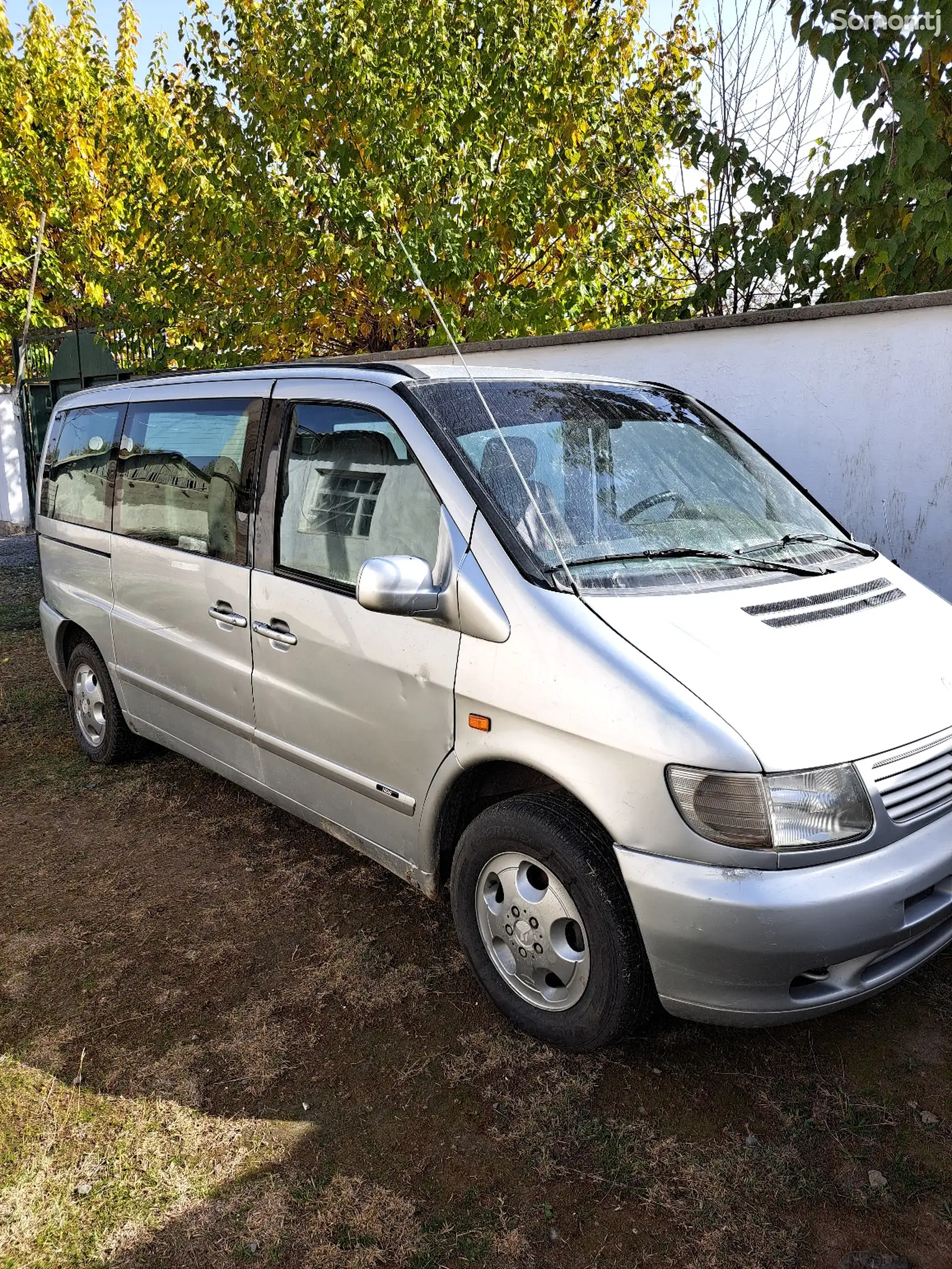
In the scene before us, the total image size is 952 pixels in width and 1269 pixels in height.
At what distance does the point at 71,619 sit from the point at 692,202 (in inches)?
207

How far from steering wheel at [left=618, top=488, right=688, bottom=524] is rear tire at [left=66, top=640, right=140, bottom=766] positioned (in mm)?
2830

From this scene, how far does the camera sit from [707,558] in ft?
9.78

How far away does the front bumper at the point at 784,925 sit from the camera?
2215 millimetres

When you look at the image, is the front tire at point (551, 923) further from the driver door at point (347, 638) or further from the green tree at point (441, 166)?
the green tree at point (441, 166)

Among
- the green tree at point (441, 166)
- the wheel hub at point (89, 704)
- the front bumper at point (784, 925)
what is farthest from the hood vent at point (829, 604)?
the green tree at point (441, 166)

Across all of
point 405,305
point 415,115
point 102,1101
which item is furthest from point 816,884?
point 415,115

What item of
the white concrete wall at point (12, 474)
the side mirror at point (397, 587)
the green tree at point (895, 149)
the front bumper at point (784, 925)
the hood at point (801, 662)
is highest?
the green tree at point (895, 149)

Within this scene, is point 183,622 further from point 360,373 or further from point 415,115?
point 415,115

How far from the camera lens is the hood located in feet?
7.57

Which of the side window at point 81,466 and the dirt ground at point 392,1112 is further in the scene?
the side window at point 81,466

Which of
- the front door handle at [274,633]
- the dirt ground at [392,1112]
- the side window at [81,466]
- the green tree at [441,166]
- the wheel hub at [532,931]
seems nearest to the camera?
the dirt ground at [392,1112]

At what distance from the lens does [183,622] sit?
3898 millimetres

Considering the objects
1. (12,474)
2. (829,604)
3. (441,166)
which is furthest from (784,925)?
(12,474)

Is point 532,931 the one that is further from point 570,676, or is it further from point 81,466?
point 81,466
